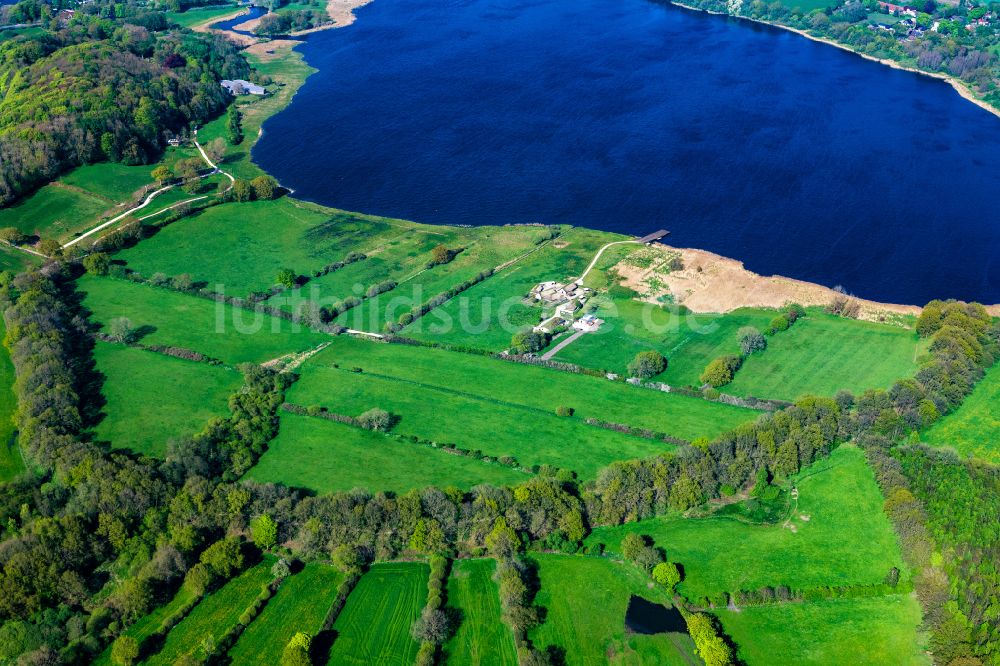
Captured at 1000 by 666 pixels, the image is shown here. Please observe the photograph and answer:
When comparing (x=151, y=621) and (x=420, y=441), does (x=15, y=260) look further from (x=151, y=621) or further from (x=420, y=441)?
(x=151, y=621)

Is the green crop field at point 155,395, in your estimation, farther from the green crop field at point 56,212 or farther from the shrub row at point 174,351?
the green crop field at point 56,212

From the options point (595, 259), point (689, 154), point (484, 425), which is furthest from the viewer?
point (689, 154)

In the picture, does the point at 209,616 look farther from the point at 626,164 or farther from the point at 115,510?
the point at 626,164

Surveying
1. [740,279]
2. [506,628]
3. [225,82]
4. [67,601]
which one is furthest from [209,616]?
[225,82]

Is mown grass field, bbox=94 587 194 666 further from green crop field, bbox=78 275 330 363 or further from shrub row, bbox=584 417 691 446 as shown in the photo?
shrub row, bbox=584 417 691 446

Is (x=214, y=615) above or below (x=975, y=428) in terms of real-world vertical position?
below

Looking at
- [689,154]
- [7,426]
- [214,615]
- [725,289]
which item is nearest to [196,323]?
[7,426]
